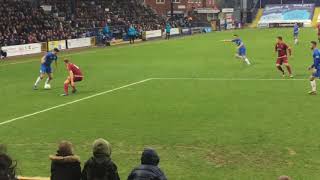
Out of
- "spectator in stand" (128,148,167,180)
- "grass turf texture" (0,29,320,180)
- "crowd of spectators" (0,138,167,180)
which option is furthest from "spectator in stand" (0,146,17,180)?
"grass turf texture" (0,29,320,180)

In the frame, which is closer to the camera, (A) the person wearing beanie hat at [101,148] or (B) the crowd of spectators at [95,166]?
(B) the crowd of spectators at [95,166]

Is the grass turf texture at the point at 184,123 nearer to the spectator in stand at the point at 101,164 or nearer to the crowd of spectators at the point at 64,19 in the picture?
the spectator in stand at the point at 101,164

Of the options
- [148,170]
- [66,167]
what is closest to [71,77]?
[66,167]

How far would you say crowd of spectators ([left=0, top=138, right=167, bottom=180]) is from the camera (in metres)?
7.28

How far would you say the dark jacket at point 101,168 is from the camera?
7.98 m

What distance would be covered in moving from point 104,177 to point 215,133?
7.94 meters

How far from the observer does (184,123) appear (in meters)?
17.2

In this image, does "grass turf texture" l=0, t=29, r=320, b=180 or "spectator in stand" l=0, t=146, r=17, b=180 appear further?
"grass turf texture" l=0, t=29, r=320, b=180

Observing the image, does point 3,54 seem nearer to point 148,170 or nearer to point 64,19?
point 64,19

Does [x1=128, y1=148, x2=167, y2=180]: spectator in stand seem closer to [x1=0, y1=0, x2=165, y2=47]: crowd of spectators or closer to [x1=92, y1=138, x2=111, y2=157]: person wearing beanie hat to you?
[x1=92, y1=138, x2=111, y2=157]: person wearing beanie hat

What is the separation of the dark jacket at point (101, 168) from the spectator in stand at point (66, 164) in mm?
368

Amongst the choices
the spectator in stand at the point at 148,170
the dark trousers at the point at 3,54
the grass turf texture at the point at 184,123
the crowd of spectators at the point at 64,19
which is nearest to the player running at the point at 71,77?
the grass turf texture at the point at 184,123

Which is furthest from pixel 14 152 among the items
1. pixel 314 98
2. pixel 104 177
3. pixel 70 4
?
pixel 70 4

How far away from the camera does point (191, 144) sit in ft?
47.4
